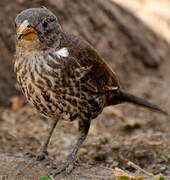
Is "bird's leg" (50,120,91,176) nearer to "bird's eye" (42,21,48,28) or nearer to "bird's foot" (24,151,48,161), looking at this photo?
"bird's foot" (24,151,48,161)

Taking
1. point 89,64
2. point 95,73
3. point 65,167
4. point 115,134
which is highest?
point 89,64

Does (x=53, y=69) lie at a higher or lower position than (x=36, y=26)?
lower

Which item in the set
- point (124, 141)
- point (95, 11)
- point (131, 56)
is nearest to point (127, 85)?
point (131, 56)

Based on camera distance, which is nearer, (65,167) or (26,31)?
(26,31)

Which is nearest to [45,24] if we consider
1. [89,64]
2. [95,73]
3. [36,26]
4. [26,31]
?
[36,26]

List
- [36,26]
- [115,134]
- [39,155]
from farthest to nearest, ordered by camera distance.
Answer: [115,134]
[39,155]
[36,26]

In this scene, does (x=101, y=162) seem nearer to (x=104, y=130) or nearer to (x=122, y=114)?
(x=104, y=130)

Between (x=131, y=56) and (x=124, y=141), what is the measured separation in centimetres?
214

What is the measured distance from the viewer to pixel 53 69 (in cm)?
354

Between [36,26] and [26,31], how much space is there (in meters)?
0.13

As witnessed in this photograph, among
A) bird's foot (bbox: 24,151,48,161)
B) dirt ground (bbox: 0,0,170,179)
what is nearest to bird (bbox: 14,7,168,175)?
bird's foot (bbox: 24,151,48,161)

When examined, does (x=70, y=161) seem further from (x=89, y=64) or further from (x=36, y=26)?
(x=36, y=26)

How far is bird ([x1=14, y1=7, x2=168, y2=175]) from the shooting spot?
3480 millimetres

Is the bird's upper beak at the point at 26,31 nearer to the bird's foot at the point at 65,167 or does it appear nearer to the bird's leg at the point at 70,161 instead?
the bird's leg at the point at 70,161
